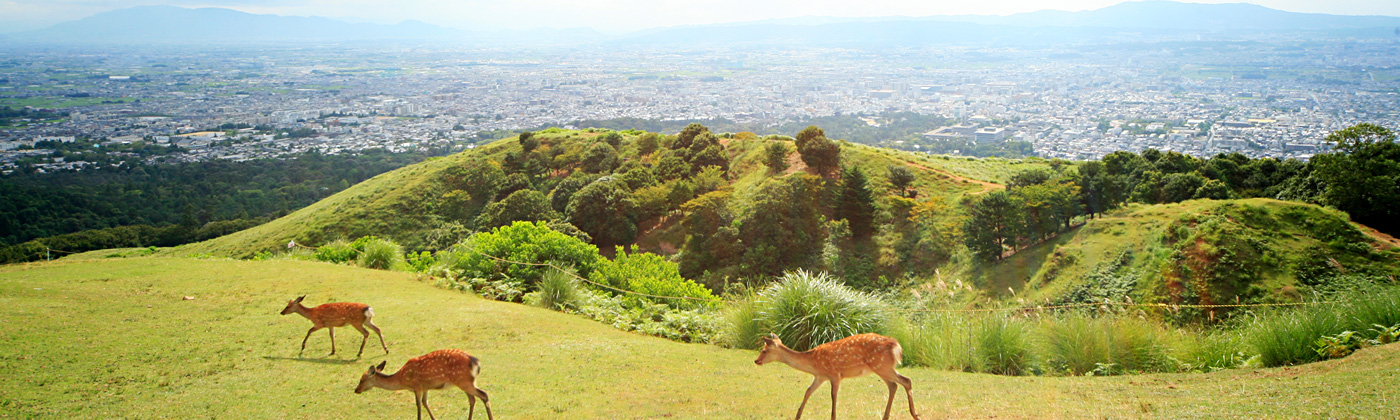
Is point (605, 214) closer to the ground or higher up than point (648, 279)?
closer to the ground

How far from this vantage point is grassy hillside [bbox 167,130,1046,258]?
3027cm

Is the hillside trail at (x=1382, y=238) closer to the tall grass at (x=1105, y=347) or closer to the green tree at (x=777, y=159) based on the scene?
the tall grass at (x=1105, y=347)

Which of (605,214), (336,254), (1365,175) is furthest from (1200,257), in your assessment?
(336,254)

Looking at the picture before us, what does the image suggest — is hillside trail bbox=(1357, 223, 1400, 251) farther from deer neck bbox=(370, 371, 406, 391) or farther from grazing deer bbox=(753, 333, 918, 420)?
deer neck bbox=(370, 371, 406, 391)

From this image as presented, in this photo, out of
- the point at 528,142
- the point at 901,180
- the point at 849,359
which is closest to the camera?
the point at 849,359

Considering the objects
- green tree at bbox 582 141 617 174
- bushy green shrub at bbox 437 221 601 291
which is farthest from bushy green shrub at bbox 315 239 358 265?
green tree at bbox 582 141 617 174

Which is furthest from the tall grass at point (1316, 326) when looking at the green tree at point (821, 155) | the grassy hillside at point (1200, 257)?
the green tree at point (821, 155)

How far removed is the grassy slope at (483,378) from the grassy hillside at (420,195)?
20.5 m

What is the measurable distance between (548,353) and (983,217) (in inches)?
754

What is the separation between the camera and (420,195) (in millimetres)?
38156

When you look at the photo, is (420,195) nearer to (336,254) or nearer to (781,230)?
(336,254)

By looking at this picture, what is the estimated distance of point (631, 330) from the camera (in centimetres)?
1071

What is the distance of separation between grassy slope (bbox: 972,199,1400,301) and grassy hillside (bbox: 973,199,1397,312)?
0.03 m

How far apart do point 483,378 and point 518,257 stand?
8.51 metres
